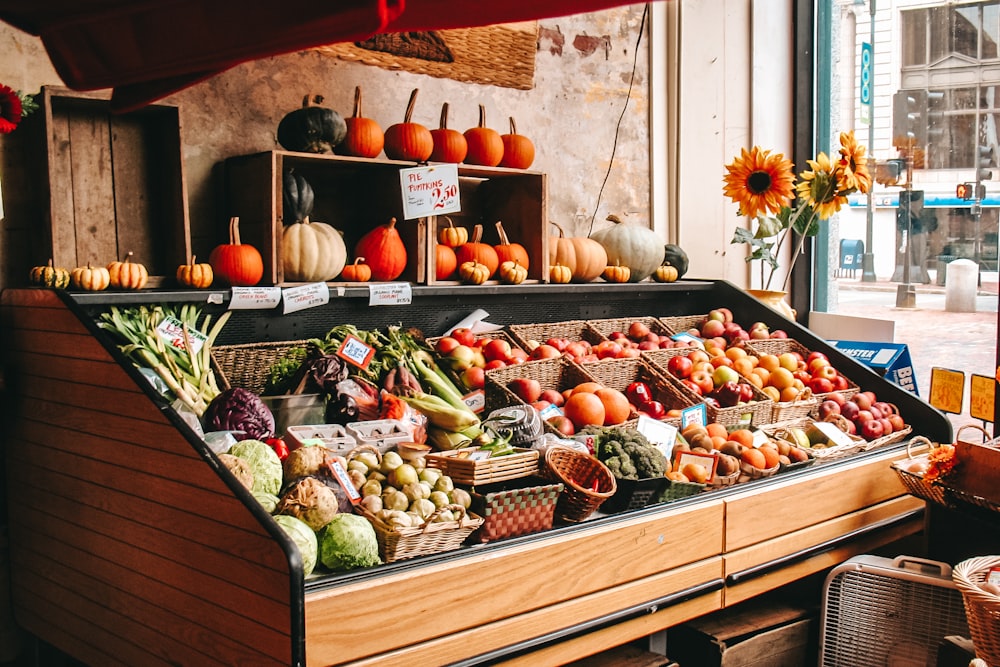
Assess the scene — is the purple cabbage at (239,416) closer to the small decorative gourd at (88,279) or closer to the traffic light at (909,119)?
the small decorative gourd at (88,279)

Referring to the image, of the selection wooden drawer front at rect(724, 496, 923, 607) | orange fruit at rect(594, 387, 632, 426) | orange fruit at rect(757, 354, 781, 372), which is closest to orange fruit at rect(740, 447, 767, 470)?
wooden drawer front at rect(724, 496, 923, 607)

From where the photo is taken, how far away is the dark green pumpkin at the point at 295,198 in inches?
127

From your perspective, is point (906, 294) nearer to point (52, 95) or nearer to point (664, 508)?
point (664, 508)

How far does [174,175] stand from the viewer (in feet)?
10.1

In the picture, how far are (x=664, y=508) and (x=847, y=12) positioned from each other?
398 cm

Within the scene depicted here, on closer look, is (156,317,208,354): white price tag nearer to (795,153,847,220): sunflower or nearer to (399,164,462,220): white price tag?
(399,164,462,220): white price tag

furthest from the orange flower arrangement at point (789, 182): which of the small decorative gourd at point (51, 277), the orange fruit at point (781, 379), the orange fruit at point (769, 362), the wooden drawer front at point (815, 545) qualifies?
the small decorative gourd at point (51, 277)

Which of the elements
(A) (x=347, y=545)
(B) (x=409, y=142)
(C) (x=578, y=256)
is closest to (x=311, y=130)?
(B) (x=409, y=142)

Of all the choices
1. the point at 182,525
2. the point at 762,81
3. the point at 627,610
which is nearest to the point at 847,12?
the point at 762,81

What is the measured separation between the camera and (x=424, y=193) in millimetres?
3402

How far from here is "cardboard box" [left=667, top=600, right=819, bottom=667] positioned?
2965 mm

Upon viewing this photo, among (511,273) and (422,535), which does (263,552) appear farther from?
(511,273)

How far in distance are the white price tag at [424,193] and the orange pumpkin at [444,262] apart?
0.20 m

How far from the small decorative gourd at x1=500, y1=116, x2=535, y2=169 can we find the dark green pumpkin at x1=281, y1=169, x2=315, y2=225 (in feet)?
3.19
